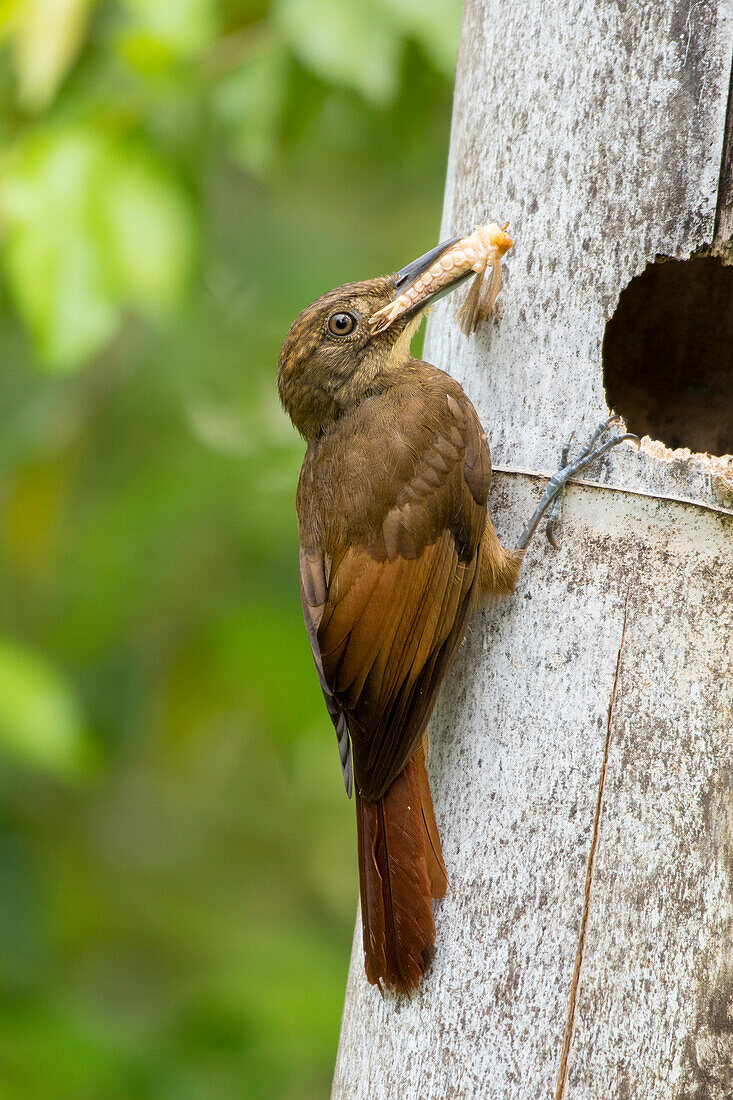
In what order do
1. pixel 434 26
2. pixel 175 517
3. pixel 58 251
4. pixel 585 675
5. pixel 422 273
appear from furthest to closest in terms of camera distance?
1. pixel 175 517
2. pixel 434 26
3. pixel 58 251
4. pixel 422 273
5. pixel 585 675

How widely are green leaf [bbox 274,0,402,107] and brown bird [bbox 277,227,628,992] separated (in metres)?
0.61

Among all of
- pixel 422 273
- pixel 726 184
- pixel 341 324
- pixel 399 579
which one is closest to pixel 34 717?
pixel 399 579

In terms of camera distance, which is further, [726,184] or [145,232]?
[145,232]

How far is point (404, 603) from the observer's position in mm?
2330

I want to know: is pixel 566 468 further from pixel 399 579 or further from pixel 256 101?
pixel 256 101

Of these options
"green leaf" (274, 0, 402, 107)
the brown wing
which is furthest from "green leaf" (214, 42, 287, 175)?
the brown wing

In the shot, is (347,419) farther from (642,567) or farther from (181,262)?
(642,567)

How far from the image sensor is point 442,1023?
6.68 feet

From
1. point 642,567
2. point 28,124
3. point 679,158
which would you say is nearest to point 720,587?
point 642,567

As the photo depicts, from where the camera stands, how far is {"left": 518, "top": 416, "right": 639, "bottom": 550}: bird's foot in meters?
2.14

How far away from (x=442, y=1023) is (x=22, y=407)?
110 inches

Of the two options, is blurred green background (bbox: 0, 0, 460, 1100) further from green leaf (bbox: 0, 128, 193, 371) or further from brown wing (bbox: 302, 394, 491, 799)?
brown wing (bbox: 302, 394, 491, 799)

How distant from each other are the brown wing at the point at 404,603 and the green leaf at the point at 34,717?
833 millimetres

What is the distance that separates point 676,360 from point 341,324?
753 millimetres
